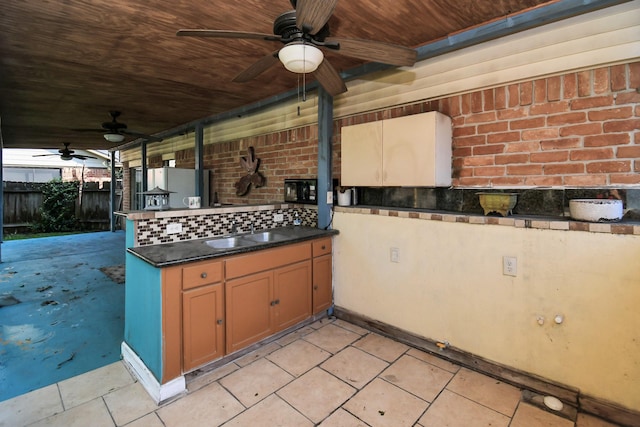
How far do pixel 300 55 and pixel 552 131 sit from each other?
5.95 feet

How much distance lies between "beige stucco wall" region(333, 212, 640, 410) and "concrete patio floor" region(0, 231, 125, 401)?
255 centimetres

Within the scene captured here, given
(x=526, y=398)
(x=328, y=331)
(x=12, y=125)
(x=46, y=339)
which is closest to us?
(x=526, y=398)

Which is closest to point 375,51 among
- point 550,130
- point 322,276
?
point 550,130

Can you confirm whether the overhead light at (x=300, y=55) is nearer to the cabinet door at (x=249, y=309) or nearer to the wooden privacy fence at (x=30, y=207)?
the cabinet door at (x=249, y=309)

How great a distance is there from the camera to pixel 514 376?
223cm

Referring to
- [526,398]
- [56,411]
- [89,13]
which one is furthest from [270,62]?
[526,398]

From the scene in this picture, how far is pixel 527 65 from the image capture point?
7.30 ft

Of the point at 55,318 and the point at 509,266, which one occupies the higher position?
the point at 509,266

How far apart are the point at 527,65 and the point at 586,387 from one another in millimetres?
2203

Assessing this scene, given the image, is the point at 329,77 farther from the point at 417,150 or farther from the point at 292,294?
the point at 292,294

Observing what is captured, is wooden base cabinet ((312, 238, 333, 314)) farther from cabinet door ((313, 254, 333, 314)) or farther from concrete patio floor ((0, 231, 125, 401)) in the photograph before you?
concrete patio floor ((0, 231, 125, 401))

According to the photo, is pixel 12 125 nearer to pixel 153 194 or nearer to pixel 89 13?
pixel 153 194

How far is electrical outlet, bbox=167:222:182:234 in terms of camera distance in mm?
2818

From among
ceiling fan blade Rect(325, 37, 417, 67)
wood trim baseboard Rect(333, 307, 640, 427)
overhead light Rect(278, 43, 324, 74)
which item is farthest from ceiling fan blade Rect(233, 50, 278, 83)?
wood trim baseboard Rect(333, 307, 640, 427)
